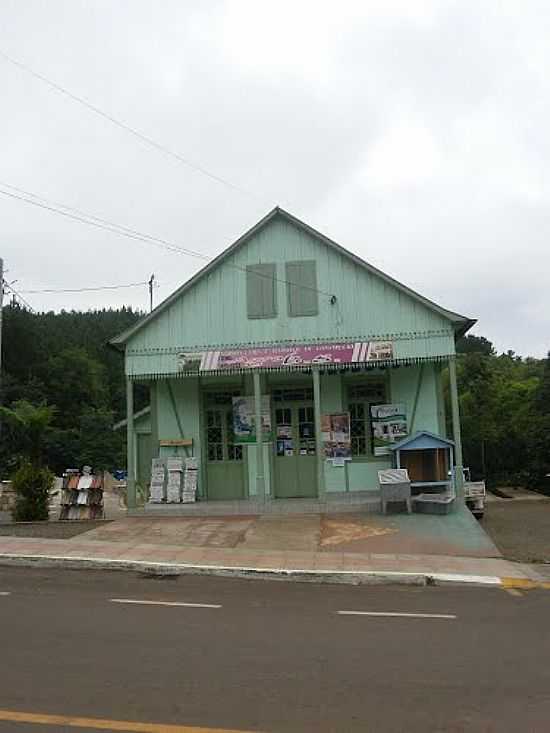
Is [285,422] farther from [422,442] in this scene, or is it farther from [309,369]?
[422,442]

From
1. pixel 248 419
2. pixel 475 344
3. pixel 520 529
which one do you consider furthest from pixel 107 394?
pixel 520 529

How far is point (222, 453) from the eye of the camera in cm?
1823

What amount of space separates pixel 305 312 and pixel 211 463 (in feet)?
14.6

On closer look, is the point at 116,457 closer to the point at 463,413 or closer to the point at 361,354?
the point at 463,413

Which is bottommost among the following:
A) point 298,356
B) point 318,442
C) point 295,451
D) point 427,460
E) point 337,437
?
point 427,460

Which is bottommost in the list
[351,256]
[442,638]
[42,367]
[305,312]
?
[442,638]

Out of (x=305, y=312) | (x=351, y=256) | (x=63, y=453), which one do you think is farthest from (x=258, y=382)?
(x=63, y=453)

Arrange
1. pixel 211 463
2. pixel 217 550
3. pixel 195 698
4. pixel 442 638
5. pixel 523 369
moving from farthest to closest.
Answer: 1. pixel 523 369
2. pixel 211 463
3. pixel 217 550
4. pixel 442 638
5. pixel 195 698

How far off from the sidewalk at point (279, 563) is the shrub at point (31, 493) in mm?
3313

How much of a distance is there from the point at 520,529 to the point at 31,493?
419 inches

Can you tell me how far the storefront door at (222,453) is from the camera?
712 inches

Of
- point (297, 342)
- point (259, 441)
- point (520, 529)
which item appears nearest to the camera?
point (520, 529)

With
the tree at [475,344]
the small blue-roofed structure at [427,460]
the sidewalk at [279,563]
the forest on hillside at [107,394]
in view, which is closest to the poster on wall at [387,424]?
the small blue-roofed structure at [427,460]

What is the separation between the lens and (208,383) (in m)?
18.4
